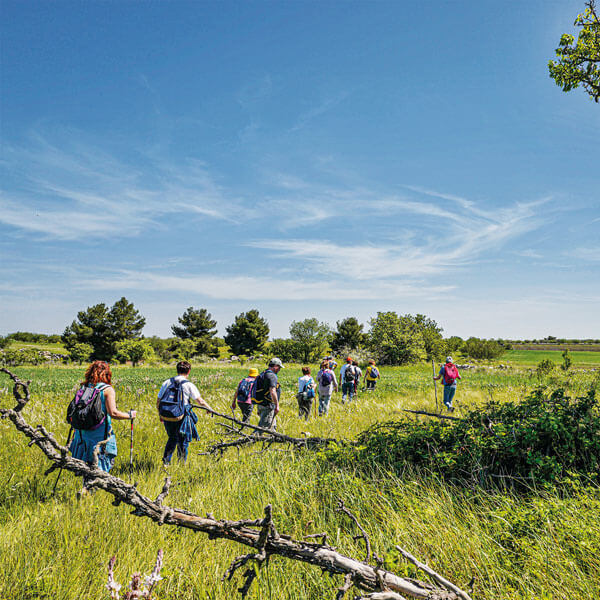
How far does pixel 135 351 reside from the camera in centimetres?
5788

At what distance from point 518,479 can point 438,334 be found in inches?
2657

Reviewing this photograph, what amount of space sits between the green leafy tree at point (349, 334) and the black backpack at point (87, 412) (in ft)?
243

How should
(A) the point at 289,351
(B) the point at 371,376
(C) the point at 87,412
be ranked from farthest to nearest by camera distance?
1. (A) the point at 289,351
2. (B) the point at 371,376
3. (C) the point at 87,412

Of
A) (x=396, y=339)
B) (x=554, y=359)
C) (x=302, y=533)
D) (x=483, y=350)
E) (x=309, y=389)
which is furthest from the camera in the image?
(x=483, y=350)

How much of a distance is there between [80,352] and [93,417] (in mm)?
66402

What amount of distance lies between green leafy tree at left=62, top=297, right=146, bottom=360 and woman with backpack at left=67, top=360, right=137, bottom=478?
224ft

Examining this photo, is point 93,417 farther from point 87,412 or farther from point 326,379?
point 326,379

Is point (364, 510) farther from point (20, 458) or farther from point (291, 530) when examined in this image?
point (20, 458)

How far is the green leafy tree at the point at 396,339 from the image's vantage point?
56625 mm

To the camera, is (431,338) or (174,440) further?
(431,338)

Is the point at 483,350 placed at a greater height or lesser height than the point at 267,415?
lesser

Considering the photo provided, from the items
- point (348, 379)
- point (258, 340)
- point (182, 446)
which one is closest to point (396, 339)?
point (258, 340)

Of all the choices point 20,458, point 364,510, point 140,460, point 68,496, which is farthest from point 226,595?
point 20,458

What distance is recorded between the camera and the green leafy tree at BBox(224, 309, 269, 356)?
252 ft
